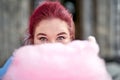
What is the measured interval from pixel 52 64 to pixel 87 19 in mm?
10605

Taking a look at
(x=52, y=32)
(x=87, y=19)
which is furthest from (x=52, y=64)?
(x=87, y=19)

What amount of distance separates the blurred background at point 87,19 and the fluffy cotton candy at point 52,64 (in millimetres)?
10081

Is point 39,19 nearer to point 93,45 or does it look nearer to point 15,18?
point 93,45

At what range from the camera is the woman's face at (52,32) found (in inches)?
68.6

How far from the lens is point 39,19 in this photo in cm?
184

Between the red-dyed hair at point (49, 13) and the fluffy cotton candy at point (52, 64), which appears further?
the red-dyed hair at point (49, 13)

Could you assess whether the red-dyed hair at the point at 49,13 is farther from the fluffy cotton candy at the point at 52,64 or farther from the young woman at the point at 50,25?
the fluffy cotton candy at the point at 52,64

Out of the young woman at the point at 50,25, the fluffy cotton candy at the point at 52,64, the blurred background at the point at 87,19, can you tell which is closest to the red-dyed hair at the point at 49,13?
the young woman at the point at 50,25

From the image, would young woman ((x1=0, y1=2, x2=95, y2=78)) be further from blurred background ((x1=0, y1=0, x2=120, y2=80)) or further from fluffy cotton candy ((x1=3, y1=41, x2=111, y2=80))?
blurred background ((x1=0, y1=0, x2=120, y2=80))

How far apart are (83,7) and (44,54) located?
35.0ft

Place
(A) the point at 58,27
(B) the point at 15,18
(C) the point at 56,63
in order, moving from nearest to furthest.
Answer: (C) the point at 56,63, (A) the point at 58,27, (B) the point at 15,18

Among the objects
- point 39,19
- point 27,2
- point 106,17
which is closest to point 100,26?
point 106,17

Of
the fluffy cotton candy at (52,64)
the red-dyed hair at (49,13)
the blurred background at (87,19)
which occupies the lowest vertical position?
the fluffy cotton candy at (52,64)

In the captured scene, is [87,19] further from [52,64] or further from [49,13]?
[52,64]
